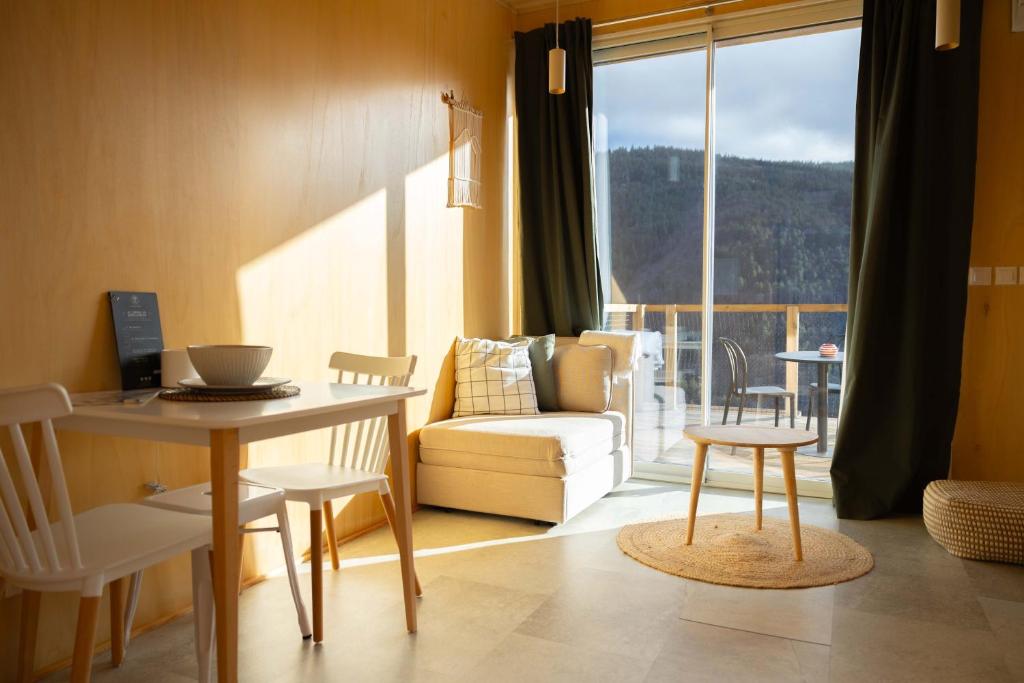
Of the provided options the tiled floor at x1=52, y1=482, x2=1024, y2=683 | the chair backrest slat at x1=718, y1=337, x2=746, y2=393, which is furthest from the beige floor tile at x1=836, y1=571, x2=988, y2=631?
the chair backrest slat at x1=718, y1=337, x2=746, y2=393

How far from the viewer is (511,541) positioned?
3307mm

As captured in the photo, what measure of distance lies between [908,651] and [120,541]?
7.11 ft

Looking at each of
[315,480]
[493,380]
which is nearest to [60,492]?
[315,480]

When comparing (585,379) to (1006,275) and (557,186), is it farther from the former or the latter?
(1006,275)

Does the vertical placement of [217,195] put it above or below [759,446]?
above

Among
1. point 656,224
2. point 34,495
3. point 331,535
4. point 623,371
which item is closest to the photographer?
point 34,495

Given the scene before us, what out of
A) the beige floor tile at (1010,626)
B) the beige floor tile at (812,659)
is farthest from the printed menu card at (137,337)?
the beige floor tile at (1010,626)

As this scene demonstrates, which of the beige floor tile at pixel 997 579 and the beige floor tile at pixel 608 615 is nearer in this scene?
the beige floor tile at pixel 608 615

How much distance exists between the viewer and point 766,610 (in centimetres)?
258

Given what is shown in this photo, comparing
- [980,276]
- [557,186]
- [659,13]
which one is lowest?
[980,276]

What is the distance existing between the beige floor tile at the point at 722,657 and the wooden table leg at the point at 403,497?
746 mm

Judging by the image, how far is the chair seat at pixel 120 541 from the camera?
1640mm

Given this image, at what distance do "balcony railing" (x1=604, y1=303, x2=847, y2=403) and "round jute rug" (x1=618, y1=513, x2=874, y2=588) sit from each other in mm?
1007

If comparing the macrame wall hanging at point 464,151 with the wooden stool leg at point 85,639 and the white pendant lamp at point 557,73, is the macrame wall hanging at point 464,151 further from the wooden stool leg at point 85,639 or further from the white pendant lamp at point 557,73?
the wooden stool leg at point 85,639
